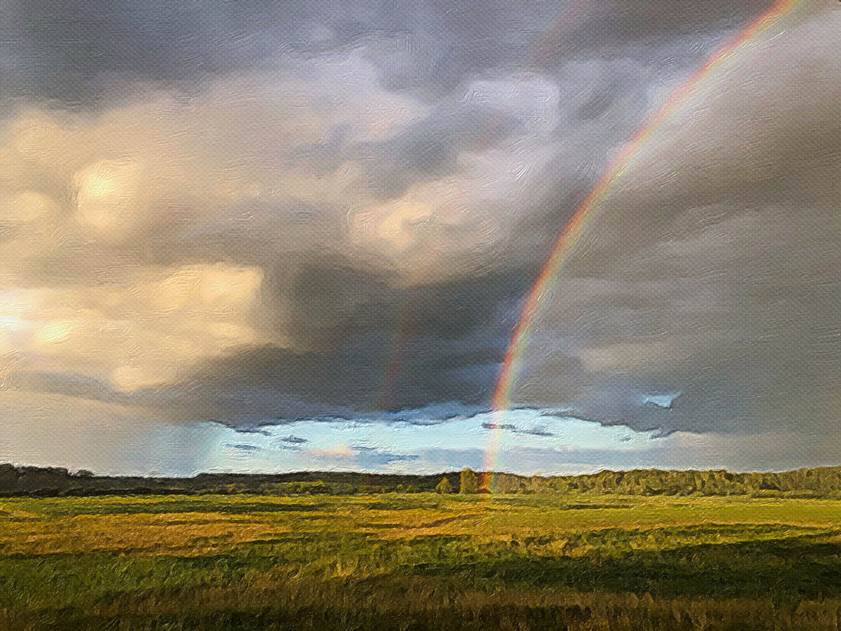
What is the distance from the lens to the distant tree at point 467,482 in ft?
221

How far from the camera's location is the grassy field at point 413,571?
1254 cm

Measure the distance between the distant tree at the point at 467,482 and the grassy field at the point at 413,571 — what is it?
27.5 m

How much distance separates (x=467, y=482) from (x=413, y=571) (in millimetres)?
49745

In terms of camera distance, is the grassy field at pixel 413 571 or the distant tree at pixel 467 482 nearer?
the grassy field at pixel 413 571

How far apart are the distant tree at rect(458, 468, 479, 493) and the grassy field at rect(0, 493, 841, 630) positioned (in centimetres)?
2746

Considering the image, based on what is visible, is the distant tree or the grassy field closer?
the grassy field

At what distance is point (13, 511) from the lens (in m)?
38.1

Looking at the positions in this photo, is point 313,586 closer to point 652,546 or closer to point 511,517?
point 652,546

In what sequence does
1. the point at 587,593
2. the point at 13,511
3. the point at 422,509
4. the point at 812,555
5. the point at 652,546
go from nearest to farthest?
1. the point at 587,593
2. the point at 812,555
3. the point at 652,546
4. the point at 13,511
5. the point at 422,509

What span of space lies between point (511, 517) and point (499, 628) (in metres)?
28.2

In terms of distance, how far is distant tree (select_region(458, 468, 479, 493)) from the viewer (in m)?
67.2

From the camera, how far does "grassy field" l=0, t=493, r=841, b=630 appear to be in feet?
41.1

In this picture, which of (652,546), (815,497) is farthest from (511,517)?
(815,497)

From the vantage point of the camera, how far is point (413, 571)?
1909 centimetres
